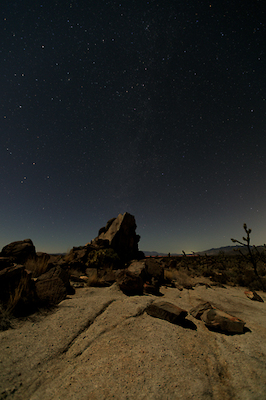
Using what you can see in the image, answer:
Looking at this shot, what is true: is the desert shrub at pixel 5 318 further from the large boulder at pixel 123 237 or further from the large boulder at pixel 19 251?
the large boulder at pixel 123 237

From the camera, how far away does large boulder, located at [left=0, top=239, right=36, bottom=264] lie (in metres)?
10.2

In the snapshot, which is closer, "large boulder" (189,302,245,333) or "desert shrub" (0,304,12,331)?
"desert shrub" (0,304,12,331)

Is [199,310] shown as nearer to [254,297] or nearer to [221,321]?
[221,321]

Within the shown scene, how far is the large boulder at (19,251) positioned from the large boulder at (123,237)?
24.1ft

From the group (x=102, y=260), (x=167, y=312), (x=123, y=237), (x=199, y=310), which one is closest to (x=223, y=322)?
(x=199, y=310)

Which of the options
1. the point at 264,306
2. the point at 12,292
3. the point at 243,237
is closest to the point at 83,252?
the point at 12,292

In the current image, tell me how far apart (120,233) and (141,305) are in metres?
14.0

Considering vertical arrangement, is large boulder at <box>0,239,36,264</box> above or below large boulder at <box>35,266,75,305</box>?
above

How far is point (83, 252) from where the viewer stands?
492 inches

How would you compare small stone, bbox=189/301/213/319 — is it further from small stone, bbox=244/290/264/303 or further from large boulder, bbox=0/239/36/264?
large boulder, bbox=0/239/36/264

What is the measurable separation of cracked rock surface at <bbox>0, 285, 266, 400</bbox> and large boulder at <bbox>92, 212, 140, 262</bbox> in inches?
529

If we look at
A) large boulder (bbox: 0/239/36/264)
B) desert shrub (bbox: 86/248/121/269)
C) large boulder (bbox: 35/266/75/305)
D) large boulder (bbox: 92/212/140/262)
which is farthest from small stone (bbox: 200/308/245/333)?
large boulder (bbox: 92/212/140/262)

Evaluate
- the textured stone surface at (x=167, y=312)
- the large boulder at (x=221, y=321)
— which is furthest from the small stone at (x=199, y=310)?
the textured stone surface at (x=167, y=312)

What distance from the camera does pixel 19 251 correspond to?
10500mm
